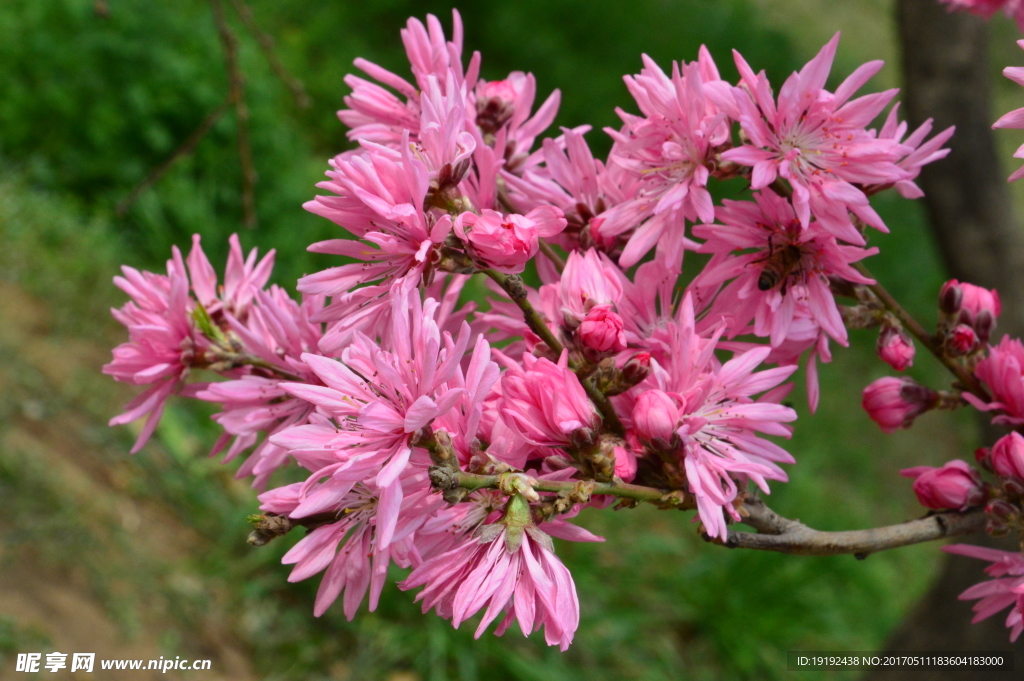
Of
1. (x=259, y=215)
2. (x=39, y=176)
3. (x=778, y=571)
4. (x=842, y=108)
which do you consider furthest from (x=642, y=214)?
(x=39, y=176)

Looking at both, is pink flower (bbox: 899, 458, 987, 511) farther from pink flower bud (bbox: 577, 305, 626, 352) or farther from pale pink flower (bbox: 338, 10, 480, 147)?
pale pink flower (bbox: 338, 10, 480, 147)

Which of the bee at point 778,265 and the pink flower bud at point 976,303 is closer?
the bee at point 778,265

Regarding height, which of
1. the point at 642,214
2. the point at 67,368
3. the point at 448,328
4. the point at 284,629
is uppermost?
the point at 67,368

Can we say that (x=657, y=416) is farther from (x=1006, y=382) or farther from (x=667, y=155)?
(x=1006, y=382)

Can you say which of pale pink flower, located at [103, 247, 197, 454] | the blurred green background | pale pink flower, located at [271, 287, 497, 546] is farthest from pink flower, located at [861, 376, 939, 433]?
the blurred green background

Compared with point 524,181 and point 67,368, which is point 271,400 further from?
point 67,368

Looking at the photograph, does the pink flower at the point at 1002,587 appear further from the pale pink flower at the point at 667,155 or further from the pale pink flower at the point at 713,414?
the pale pink flower at the point at 667,155

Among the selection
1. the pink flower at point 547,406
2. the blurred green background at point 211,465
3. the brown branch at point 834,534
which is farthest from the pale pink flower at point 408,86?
the blurred green background at point 211,465
